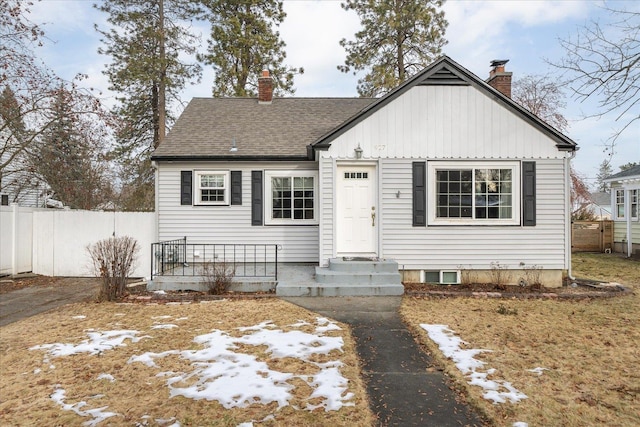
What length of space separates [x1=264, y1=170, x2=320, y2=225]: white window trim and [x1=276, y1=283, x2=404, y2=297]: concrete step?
9.69ft

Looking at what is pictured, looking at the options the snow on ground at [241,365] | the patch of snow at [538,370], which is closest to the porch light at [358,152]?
the snow on ground at [241,365]

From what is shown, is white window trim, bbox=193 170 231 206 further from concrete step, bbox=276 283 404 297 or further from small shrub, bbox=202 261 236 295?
concrete step, bbox=276 283 404 297

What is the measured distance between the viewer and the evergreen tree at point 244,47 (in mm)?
19047

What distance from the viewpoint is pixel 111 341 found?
534 centimetres

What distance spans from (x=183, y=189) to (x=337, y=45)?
43.8ft

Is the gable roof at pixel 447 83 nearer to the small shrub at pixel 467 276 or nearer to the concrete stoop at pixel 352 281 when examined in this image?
the concrete stoop at pixel 352 281

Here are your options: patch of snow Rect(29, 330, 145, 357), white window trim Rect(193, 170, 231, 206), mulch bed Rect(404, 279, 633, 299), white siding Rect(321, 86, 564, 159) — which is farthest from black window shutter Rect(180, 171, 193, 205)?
mulch bed Rect(404, 279, 633, 299)

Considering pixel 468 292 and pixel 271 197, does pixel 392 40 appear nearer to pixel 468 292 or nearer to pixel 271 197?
pixel 271 197

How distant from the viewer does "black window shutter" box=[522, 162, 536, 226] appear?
9.12 metres

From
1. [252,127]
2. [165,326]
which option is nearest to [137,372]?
[165,326]

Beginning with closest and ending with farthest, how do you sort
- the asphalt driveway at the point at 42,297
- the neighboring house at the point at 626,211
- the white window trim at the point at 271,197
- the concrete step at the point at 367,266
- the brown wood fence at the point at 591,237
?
the asphalt driveway at the point at 42,297 → the concrete step at the point at 367,266 → the white window trim at the point at 271,197 → the neighboring house at the point at 626,211 → the brown wood fence at the point at 591,237

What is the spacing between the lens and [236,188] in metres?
10.8

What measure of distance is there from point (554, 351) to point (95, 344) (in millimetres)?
6219

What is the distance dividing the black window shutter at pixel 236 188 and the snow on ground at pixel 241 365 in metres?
5.15
